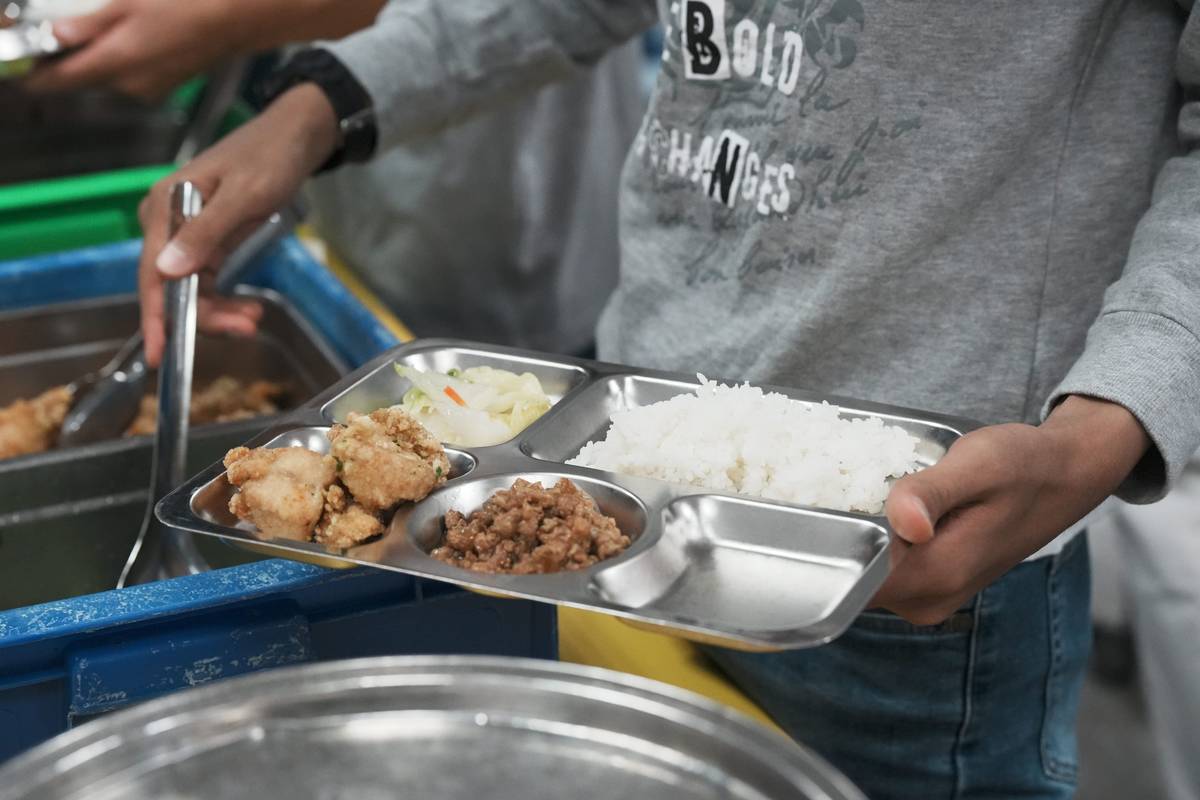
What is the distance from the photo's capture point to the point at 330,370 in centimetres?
213

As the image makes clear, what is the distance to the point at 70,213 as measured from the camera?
2709 mm

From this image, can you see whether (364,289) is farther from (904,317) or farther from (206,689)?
(206,689)

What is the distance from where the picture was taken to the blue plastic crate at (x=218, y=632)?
1.20 metres

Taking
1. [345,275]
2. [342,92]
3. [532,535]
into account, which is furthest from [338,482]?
[345,275]

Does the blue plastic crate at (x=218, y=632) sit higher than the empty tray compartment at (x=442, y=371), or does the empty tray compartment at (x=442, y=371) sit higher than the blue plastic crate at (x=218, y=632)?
the empty tray compartment at (x=442, y=371)

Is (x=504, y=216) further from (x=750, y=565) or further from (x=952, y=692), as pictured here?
(x=750, y=565)

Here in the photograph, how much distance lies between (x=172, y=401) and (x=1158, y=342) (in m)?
1.21

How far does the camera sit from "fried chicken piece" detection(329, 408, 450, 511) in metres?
1.19

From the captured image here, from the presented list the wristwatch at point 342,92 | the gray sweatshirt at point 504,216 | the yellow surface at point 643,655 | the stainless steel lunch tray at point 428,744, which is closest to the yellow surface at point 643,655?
the yellow surface at point 643,655

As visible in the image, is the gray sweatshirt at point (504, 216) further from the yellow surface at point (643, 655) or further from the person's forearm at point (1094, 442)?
the person's forearm at point (1094, 442)

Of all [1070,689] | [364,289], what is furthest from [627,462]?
[364,289]

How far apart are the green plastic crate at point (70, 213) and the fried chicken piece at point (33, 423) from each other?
2.26 feet

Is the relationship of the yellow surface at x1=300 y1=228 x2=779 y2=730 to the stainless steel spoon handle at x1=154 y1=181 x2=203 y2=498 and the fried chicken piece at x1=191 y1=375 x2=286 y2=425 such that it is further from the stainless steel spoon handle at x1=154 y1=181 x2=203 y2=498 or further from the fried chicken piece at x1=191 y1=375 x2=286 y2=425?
the fried chicken piece at x1=191 y1=375 x2=286 y2=425

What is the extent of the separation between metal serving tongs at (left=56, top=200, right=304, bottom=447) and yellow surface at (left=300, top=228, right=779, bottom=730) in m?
0.82
